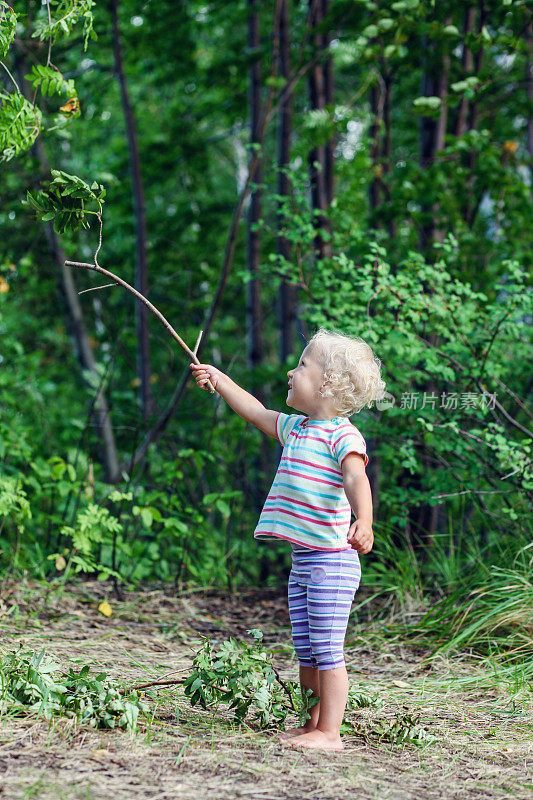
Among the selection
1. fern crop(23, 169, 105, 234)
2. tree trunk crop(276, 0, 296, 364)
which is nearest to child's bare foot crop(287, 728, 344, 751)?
fern crop(23, 169, 105, 234)

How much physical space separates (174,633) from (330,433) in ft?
5.62

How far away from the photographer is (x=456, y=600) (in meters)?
3.55

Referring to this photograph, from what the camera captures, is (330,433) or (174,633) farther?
(174,633)

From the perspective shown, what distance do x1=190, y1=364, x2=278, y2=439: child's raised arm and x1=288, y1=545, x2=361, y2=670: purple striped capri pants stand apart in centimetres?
43

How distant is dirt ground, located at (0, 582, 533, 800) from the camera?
183cm

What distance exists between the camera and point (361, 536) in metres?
2.09

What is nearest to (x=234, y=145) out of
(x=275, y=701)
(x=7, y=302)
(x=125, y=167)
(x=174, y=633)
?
(x=125, y=167)

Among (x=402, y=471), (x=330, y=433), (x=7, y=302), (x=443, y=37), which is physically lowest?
(x=402, y=471)

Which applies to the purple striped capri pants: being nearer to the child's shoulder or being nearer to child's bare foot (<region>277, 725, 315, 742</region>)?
child's bare foot (<region>277, 725, 315, 742</region>)

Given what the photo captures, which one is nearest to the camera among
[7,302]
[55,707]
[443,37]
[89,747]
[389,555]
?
[89,747]

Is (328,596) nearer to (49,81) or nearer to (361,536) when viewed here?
(361,536)

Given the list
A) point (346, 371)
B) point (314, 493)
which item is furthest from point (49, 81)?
point (314, 493)

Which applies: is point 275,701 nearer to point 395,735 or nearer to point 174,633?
point 395,735

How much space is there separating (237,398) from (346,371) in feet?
1.25
